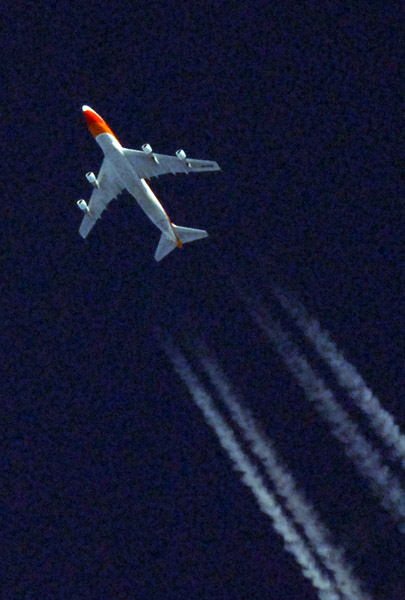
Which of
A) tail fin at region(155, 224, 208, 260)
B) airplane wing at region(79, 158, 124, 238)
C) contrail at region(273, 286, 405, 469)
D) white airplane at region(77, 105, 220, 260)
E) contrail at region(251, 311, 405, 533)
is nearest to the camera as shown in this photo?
contrail at region(251, 311, 405, 533)

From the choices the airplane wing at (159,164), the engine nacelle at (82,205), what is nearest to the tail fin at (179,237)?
the airplane wing at (159,164)

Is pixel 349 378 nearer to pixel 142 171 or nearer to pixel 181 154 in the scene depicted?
pixel 181 154

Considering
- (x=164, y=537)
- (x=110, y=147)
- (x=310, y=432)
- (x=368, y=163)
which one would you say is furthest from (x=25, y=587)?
(x=368, y=163)

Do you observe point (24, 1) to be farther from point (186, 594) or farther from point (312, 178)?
point (186, 594)

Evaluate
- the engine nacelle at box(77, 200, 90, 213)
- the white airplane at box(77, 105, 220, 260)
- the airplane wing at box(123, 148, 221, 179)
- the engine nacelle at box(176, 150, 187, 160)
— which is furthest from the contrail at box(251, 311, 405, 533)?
the engine nacelle at box(176, 150, 187, 160)

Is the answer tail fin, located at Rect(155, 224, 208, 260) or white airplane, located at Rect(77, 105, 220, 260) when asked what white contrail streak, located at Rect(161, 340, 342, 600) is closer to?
tail fin, located at Rect(155, 224, 208, 260)
